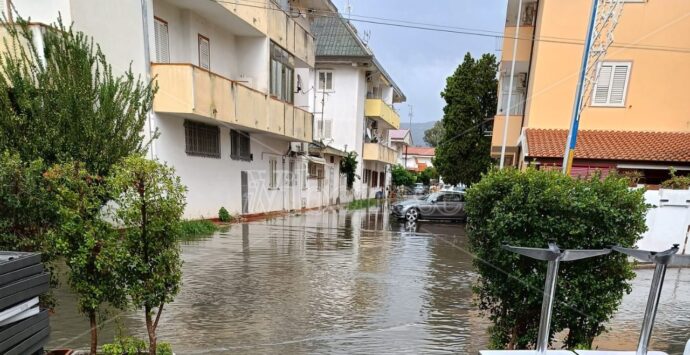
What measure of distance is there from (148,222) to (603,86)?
573 inches

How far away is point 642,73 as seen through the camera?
11.9 metres

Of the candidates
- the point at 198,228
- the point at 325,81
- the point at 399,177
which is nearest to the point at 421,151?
the point at 399,177

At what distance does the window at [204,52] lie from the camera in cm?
1217

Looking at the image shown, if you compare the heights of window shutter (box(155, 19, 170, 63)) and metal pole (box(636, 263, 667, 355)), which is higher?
window shutter (box(155, 19, 170, 63))

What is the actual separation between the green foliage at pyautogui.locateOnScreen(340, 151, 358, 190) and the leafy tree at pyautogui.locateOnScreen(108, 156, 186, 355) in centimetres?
2183

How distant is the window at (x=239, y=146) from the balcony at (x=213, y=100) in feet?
4.39

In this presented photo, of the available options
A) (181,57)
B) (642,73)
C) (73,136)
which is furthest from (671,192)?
(181,57)

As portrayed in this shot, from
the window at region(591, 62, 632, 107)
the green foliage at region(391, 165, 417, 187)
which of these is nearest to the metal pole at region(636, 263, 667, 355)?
the window at region(591, 62, 632, 107)

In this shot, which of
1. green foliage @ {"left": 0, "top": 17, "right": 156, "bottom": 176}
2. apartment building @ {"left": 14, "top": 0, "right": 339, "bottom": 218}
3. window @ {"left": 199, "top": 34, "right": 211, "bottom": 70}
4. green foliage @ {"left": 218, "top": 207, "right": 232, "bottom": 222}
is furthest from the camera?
green foliage @ {"left": 218, "top": 207, "right": 232, "bottom": 222}

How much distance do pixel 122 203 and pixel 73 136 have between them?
217 centimetres

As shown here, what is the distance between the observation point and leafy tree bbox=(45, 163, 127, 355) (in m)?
2.81

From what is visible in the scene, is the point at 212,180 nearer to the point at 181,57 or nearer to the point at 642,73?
the point at 181,57

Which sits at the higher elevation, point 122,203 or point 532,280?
point 122,203

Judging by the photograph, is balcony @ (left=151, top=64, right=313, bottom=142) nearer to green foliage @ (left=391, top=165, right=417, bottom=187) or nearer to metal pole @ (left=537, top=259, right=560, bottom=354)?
metal pole @ (left=537, top=259, right=560, bottom=354)
